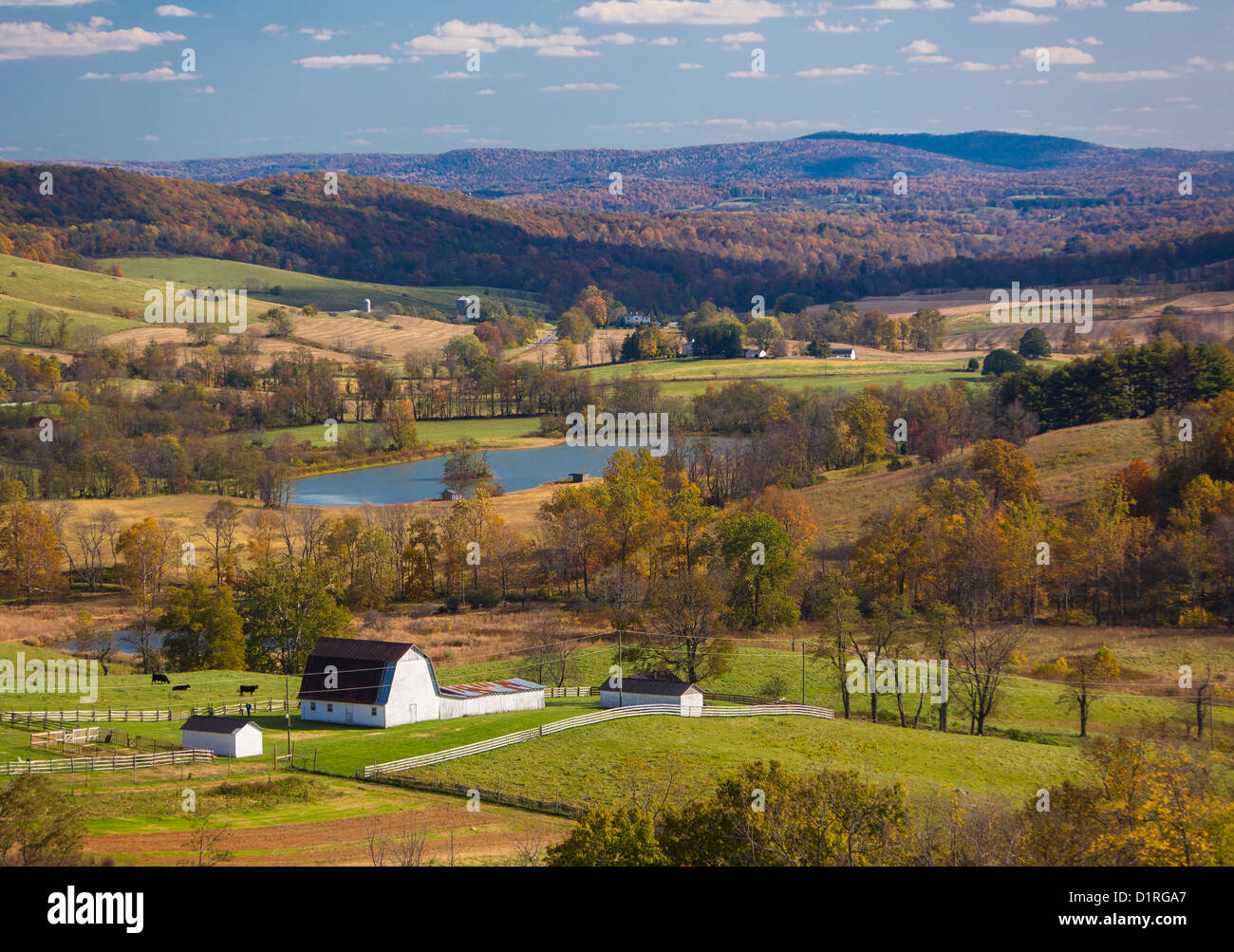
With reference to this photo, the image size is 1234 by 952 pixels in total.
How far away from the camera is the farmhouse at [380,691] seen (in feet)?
122

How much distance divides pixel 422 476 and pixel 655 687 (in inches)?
2194

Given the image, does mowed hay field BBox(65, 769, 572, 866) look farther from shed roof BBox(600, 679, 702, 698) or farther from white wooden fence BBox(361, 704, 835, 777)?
shed roof BBox(600, 679, 702, 698)

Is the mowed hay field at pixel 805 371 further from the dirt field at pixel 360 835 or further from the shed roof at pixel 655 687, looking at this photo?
the dirt field at pixel 360 835

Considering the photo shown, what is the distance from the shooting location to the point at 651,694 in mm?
38594

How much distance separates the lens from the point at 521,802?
2766cm

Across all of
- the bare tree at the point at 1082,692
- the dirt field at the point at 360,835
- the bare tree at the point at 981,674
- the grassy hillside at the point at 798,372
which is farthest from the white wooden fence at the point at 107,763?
the grassy hillside at the point at 798,372

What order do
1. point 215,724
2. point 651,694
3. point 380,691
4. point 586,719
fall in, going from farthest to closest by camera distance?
point 651,694
point 380,691
point 586,719
point 215,724

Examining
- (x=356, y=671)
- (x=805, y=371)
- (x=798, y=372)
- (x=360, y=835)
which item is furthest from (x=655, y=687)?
(x=805, y=371)

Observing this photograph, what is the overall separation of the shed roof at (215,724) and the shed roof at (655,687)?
1229 centimetres

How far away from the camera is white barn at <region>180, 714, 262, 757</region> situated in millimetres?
31969

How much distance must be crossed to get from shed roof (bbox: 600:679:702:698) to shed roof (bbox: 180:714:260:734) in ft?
40.3

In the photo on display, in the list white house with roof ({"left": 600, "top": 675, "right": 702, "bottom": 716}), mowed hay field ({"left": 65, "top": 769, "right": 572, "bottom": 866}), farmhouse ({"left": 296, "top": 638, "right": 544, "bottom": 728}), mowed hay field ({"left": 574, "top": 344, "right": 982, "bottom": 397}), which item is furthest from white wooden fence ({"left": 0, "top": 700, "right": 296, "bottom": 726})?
mowed hay field ({"left": 574, "top": 344, "right": 982, "bottom": 397})

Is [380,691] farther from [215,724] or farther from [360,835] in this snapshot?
[360,835]
